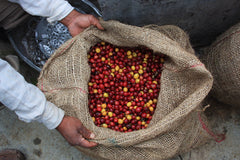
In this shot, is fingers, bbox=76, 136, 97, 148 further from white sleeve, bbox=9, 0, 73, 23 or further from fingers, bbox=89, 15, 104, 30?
white sleeve, bbox=9, 0, 73, 23

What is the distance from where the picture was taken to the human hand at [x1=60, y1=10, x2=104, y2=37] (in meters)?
2.01

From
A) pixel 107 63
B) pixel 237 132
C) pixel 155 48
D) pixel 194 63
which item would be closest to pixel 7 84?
pixel 107 63

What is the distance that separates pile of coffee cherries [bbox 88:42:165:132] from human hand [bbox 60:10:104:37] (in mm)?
241

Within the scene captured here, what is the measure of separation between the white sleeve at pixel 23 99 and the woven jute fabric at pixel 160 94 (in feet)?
0.56

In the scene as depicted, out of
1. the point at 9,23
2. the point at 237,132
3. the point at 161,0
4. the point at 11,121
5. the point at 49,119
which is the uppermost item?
the point at 161,0

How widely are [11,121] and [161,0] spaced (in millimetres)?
2456

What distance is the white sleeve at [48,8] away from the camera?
72.9 inches

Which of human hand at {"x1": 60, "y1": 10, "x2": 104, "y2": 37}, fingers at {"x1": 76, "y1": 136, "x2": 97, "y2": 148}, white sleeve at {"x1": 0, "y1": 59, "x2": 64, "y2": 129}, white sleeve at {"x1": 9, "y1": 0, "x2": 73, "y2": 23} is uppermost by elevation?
white sleeve at {"x1": 9, "y1": 0, "x2": 73, "y2": 23}

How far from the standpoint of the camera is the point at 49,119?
1631 millimetres

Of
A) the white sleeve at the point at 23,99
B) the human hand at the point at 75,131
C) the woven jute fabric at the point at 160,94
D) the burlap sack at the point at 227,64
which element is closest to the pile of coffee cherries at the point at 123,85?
the woven jute fabric at the point at 160,94

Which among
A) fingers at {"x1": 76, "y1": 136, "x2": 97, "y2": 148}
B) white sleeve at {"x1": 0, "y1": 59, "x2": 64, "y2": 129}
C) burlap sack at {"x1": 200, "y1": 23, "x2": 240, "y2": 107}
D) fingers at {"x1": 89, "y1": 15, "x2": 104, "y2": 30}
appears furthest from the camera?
fingers at {"x1": 89, "y1": 15, "x2": 104, "y2": 30}

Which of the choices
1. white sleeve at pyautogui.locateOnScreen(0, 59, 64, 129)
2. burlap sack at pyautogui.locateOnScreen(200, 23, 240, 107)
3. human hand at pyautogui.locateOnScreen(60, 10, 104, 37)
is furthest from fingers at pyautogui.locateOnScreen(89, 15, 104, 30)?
burlap sack at pyautogui.locateOnScreen(200, 23, 240, 107)

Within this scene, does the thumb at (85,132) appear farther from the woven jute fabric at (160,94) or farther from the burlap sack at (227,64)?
the burlap sack at (227,64)

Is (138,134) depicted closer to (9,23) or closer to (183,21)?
(183,21)
